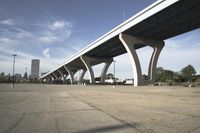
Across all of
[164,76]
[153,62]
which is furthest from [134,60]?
[164,76]

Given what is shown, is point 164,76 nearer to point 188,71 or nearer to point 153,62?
point 188,71

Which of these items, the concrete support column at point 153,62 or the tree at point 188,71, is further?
the tree at point 188,71

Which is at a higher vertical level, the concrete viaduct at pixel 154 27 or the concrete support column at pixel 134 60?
the concrete viaduct at pixel 154 27

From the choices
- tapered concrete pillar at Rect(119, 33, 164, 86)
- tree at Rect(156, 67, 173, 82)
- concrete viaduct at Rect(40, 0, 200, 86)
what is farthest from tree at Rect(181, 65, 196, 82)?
tapered concrete pillar at Rect(119, 33, 164, 86)

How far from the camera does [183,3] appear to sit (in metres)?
36.3

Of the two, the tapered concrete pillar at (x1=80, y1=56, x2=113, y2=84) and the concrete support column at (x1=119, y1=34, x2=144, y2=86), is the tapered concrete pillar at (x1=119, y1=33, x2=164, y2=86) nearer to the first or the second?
the concrete support column at (x1=119, y1=34, x2=144, y2=86)

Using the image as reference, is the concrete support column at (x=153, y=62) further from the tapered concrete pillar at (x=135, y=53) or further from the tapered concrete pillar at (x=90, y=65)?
the tapered concrete pillar at (x=90, y=65)

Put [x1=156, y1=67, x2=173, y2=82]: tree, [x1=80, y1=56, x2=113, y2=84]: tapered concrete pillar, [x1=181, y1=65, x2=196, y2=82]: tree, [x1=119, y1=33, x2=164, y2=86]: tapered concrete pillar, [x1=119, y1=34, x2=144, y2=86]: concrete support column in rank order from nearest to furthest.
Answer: [x1=119, y1=34, x2=144, y2=86]: concrete support column → [x1=119, y1=33, x2=164, y2=86]: tapered concrete pillar → [x1=80, y1=56, x2=113, y2=84]: tapered concrete pillar → [x1=181, y1=65, x2=196, y2=82]: tree → [x1=156, y1=67, x2=173, y2=82]: tree

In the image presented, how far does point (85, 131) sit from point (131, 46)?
49.5 m

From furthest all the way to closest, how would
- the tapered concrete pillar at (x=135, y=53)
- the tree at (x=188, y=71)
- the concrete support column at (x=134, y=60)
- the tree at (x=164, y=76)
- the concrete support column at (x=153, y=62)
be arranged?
the tree at (x=164, y=76), the tree at (x=188, y=71), the concrete support column at (x=153, y=62), the tapered concrete pillar at (x=135, y=53), the concrete support column at (x=134, y=60)

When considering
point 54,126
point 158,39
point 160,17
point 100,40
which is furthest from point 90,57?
point 54,126

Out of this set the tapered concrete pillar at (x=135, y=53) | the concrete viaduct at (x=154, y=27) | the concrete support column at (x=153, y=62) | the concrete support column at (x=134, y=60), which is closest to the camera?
the concrete viaduct at (x=154, y=27)

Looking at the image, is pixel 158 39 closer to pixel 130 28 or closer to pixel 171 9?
pixel 130 28

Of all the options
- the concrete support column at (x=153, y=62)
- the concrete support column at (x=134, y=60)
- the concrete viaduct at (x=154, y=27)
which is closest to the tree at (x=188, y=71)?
the concrete viaduct at (x=154, y=27)
